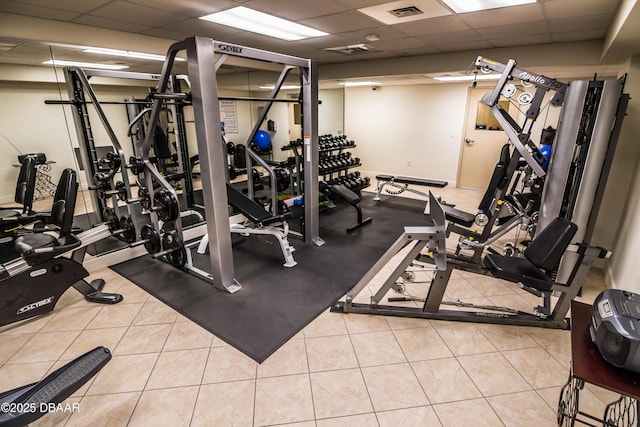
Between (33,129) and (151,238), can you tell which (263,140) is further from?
(151,238)

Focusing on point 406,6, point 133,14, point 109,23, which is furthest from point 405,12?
point 109,23

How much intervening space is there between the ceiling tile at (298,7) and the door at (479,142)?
4.55 m

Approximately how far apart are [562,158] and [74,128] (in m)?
4.73

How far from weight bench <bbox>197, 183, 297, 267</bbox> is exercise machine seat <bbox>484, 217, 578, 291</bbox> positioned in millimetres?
1928

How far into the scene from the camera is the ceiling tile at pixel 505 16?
280cm

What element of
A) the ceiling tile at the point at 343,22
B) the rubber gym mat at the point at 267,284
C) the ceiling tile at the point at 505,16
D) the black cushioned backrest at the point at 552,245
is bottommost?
the rubber gym mat at the point at 267,284

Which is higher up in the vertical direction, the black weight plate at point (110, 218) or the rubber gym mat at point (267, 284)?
the black weight plate at point (110, 218)

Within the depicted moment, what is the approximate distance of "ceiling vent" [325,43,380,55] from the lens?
173 inches

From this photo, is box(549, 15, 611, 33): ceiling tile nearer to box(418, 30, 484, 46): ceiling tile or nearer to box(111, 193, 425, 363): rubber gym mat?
box(418, 30, 484, 46): ceiling tile

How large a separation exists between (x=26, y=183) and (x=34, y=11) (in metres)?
1.61

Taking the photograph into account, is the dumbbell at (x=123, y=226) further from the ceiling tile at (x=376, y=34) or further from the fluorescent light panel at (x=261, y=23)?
the ceiling tile at (x=376, y=34)

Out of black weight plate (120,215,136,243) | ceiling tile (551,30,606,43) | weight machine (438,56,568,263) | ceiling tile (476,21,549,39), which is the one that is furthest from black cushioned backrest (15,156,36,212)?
ceiling tile (551,30,606,43)

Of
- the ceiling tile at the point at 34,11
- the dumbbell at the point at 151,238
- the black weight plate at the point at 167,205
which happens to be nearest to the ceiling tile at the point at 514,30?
the black weight plate at the point at 167,205

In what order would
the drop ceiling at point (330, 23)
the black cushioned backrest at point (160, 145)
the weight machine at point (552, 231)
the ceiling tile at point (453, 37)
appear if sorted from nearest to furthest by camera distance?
the weight machine at point (552, 231)
the drop ceiling at point (330, 23)
the ceiling tile at point (453, 37)
the black cushioned backrest at point (160, 145)
